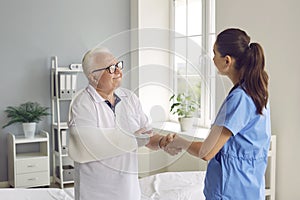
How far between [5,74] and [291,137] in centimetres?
299

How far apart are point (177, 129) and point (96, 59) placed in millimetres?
352

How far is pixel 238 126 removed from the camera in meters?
1.37

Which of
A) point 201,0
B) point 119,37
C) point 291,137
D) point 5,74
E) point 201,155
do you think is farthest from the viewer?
point 5,74

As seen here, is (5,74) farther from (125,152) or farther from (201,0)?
(125,152)

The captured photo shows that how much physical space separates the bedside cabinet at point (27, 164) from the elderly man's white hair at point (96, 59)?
306cm

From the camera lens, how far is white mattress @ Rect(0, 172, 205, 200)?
2381 mm

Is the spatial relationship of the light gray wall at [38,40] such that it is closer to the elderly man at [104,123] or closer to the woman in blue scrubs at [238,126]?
the elderly man at [104,123]

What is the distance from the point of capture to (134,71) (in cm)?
126

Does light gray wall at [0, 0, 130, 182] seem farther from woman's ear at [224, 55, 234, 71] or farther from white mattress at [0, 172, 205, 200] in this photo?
woman's ear at [224, 55, 234, 71]

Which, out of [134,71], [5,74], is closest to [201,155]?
[134,71]

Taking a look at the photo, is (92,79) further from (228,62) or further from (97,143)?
(228,62)

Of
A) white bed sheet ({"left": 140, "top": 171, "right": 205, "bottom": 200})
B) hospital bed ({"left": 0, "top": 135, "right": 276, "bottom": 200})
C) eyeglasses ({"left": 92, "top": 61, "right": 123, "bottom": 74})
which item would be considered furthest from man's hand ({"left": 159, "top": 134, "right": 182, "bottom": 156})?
white bed sheet ({"left": 140, "top": 171, "right": 205, "bottom": 200})

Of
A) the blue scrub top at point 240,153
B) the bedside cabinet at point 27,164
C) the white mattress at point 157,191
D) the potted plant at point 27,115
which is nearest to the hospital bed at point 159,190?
the white mattress at point 157,191

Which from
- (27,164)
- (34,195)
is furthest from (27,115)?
(34,195)
